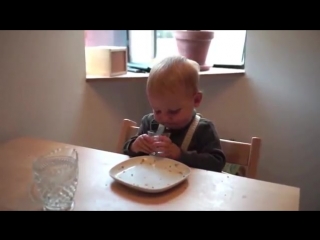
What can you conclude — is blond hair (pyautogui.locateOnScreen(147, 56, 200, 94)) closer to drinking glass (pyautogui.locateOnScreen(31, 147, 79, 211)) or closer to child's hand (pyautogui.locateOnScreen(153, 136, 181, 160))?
child's hand (pyautogui.locateOnScreen(153, 136, 181, 160))

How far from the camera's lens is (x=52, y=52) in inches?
52.0

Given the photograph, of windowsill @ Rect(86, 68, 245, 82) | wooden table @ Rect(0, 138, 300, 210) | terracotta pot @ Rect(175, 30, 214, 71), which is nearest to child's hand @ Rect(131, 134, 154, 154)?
wooden table @ Rect(0, 138, 300, 210)

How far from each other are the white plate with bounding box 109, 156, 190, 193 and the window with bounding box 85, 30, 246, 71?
0.87m

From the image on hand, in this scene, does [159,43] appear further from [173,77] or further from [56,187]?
[56,187]

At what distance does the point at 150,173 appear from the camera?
2.78 feet

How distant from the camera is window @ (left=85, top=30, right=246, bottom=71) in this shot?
1.65 meters

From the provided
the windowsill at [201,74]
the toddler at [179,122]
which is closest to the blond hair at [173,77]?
A: the toddler at [179,122]

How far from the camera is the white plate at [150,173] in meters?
0.78

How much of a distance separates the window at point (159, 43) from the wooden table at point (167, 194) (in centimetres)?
89

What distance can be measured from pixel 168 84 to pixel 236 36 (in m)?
0.80

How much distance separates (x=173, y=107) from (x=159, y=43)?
0.86 m
